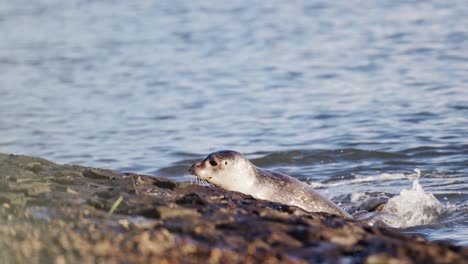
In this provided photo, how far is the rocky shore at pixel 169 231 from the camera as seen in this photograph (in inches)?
190

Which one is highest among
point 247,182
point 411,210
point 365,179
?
point 247,182

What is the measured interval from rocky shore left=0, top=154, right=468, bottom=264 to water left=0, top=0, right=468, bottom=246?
9.12 ft

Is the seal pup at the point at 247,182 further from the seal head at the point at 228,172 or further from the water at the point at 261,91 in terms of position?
the water at the point at 261,91

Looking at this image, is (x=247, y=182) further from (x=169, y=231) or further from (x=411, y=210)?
(x=169, y=231)

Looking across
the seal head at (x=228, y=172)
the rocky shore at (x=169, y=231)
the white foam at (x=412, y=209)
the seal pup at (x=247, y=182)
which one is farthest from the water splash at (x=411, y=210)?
the rocky shore at (x=169, y=231)

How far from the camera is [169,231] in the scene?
5.32 metres

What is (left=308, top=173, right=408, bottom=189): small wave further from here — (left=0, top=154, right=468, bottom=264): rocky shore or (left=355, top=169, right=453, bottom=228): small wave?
(left=0, top=154, right=468, bottom=264): rocky shore

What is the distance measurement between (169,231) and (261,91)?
10.4m

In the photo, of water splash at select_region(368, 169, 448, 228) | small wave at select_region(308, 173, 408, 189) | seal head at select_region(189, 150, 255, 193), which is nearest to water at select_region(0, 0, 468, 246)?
small wave at select_region(308, 173, 408, 189)

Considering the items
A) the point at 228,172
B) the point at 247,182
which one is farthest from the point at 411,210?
the point at 228,172

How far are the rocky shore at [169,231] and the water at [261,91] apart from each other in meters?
2.78

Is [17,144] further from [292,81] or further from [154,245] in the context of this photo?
[154,245]

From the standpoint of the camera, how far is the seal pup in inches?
316

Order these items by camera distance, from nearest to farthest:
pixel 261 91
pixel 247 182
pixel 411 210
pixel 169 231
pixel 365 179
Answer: pixel 169 231 < pixel 247 182 < pixel 411 210 < pixel 365 179 < pixel 261 91
